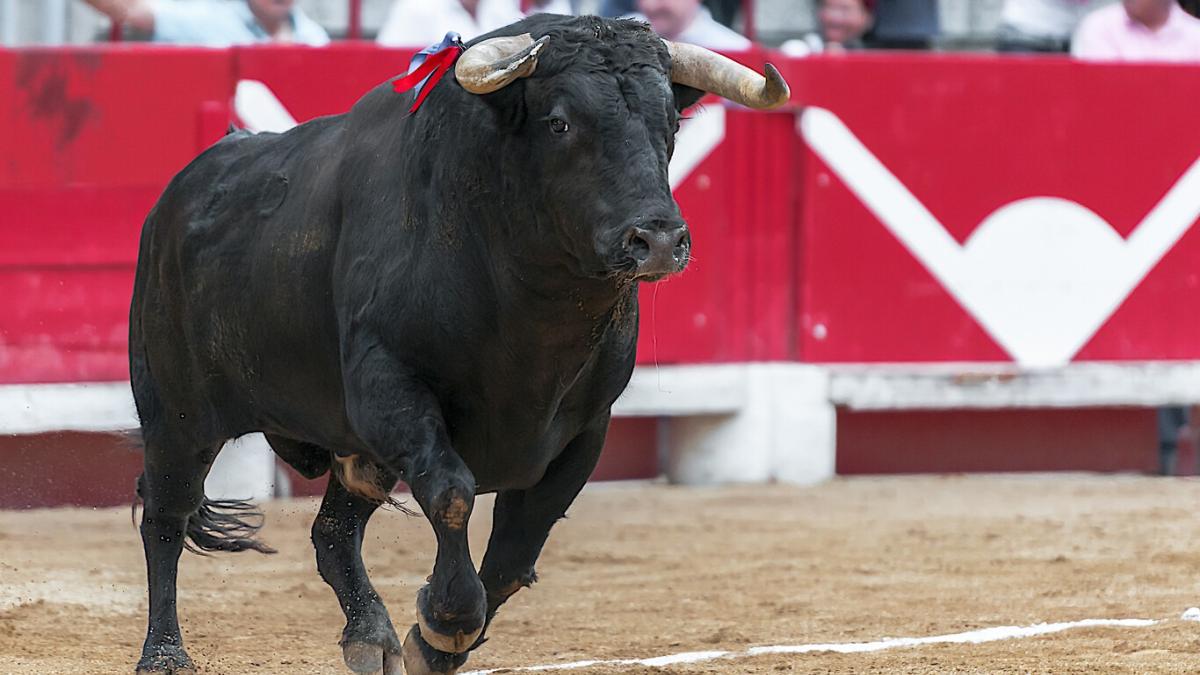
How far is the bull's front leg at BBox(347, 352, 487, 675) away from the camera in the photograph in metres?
4.12

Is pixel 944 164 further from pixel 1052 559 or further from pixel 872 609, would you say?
pixel 872 609

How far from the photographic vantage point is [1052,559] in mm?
6855

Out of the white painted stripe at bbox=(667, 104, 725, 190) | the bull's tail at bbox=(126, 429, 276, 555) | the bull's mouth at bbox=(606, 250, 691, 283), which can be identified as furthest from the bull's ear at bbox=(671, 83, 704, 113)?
the white painted stripe at bbox=(667, 104, 725, 190)

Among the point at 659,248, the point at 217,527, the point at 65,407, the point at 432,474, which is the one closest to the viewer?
the point at 659,248

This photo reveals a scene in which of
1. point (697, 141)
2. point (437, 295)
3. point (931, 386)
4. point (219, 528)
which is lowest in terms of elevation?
point (931, 386)

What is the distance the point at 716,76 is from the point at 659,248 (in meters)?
0.63

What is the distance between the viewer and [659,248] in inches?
145

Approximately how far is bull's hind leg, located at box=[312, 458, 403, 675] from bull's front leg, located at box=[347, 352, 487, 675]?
0.77 meters

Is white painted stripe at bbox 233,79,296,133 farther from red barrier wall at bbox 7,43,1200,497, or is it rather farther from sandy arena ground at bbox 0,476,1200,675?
red barrier wall at bbox 7,43,1200,497

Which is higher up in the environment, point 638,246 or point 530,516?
point 638,246

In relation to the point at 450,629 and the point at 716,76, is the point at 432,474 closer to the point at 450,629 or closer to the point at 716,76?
the point at 450,629

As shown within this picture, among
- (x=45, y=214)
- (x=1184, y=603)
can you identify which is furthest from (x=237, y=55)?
(x=1184, y=603)

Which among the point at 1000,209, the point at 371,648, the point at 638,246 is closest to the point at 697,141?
the point at 1000,209

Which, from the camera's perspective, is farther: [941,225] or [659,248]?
[941,225]
